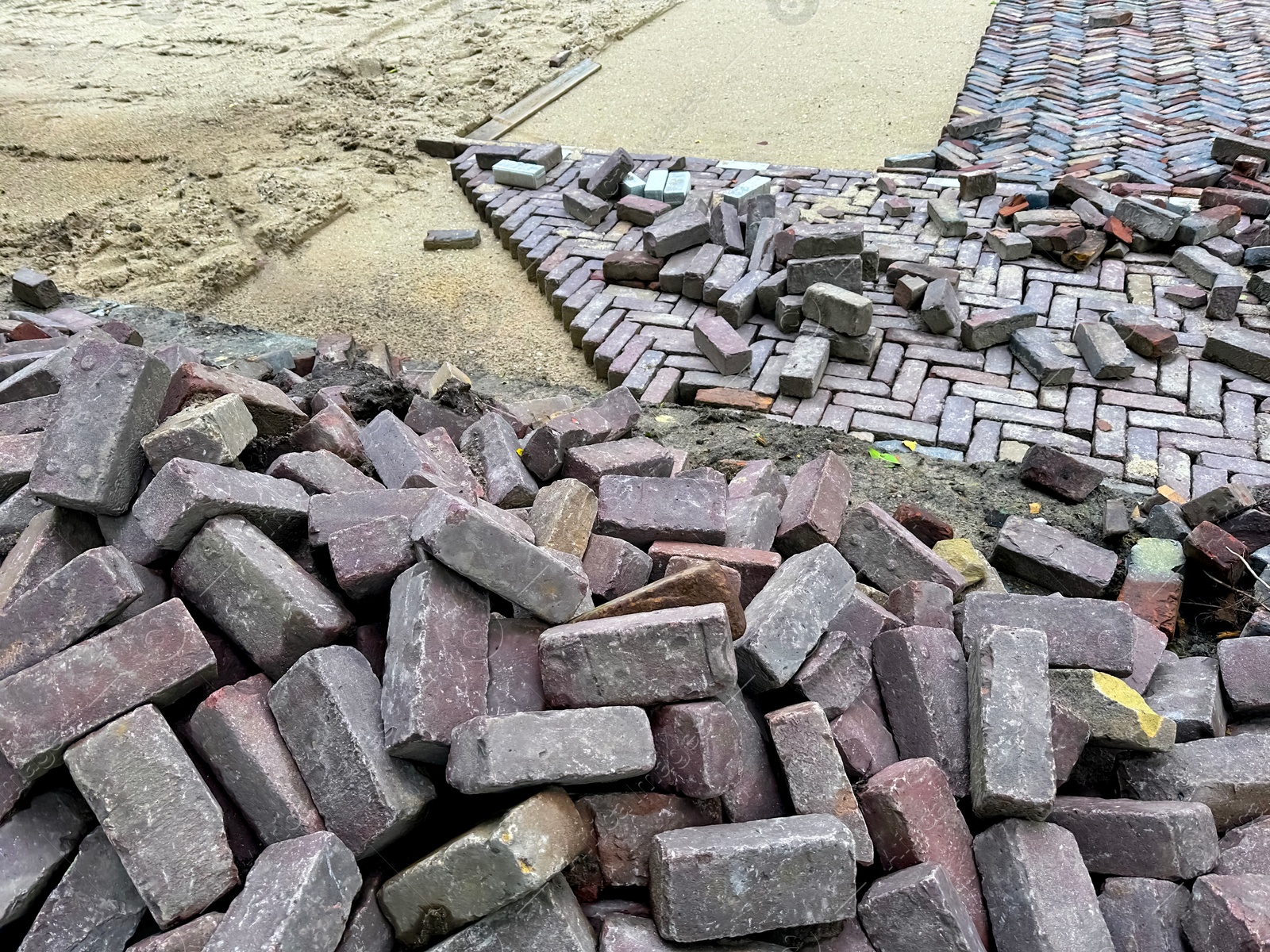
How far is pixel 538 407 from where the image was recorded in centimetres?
471

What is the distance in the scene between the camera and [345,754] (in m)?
2.26

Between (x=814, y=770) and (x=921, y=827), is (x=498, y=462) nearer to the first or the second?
(x=814, y=770)

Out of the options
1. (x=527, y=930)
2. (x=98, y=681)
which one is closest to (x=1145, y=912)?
(x=527, y=930)

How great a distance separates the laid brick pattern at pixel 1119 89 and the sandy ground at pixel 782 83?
535 millimetres

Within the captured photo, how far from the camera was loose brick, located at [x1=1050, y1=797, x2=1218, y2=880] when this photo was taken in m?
2.39

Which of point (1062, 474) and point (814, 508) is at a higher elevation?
point (814, 508)

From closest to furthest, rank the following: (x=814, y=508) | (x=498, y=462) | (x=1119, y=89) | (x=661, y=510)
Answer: (x=661, y=510)
(x=814, y=508)
(x=498, y=462)
(x=1119, y=89)

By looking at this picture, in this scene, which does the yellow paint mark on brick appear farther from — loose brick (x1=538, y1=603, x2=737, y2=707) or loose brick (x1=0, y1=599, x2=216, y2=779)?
loose brick (x1=0, y1=599, x2=216, y2=779)

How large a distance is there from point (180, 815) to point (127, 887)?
0.23 metres

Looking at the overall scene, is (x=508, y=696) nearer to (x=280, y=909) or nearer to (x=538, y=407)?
(x=280, y=909)

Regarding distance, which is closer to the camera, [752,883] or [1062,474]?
[752,883]

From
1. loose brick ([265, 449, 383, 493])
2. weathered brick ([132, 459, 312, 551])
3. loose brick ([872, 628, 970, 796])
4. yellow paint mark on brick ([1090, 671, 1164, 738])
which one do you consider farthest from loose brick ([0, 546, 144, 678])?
yellow paint mark on brick ([1090, 671, 1164, 738])

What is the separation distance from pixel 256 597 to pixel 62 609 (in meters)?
0.51

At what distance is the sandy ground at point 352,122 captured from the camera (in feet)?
22.1
